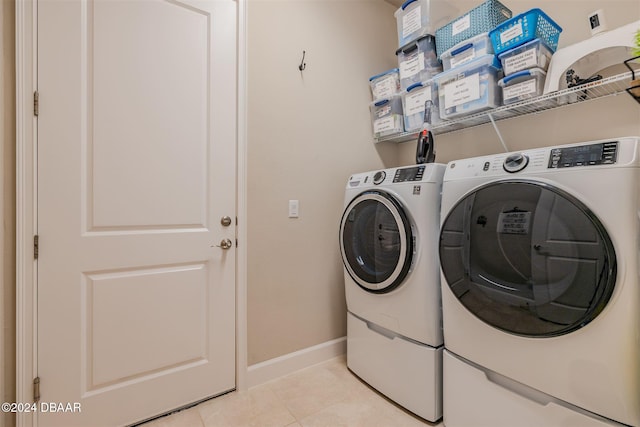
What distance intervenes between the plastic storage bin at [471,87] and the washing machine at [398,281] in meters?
0.41

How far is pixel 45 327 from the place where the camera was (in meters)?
1.25

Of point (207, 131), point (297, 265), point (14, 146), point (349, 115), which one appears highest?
point (349, 115)

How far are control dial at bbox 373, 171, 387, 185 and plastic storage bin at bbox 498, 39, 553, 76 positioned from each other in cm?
74

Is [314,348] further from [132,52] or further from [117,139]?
[132,52]

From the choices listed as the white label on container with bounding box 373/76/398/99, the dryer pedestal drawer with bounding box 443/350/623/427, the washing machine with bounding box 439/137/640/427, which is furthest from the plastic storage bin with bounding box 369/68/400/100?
the dryer pedestal drawer with bounding box 443/350/623/427

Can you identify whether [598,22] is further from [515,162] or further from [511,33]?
[515,162]

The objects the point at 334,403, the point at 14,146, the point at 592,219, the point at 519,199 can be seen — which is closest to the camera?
the point at 592,219

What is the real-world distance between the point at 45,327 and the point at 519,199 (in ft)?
6.42

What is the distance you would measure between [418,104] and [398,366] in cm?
148

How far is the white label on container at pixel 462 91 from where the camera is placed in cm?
150

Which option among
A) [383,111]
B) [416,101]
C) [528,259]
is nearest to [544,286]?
[528,259]

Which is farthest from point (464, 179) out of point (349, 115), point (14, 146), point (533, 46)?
point (14, 146)

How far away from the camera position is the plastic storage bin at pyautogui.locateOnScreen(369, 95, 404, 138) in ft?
6.51

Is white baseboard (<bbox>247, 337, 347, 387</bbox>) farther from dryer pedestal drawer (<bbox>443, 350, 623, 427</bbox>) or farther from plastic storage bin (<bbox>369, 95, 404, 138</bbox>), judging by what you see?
plastic storage bin (<bbox>369, 95, 404, 138</bbox>)
